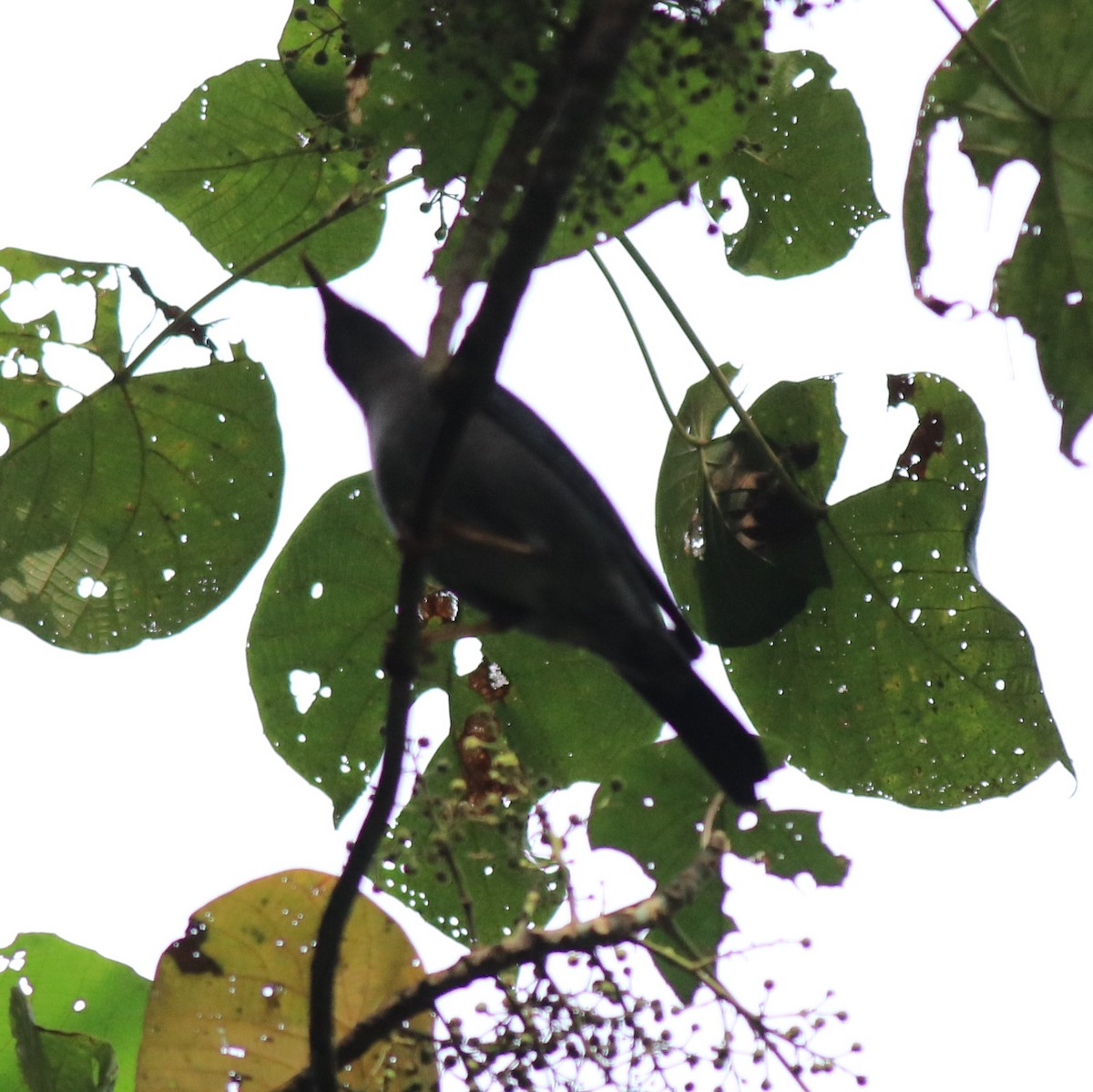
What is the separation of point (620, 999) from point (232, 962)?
1.18 meters

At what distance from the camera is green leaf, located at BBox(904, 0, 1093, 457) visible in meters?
3.03

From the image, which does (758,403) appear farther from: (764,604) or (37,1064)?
(37,1064)

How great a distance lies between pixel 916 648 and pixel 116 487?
2460mm

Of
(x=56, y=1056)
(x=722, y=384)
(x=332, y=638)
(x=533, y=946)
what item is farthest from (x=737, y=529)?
Answer: (x=56, y=1056)

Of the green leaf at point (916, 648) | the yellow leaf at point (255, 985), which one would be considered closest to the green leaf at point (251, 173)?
the green leaf at point (916, 648)

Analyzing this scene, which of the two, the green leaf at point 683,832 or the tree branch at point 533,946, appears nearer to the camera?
the tree branch at point 533,946

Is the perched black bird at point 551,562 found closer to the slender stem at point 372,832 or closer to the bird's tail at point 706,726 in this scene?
the bird's tail at point 706,726

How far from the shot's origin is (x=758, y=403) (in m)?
4.02

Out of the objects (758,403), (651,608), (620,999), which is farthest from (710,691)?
(620,999)

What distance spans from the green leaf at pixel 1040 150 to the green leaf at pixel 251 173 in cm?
187

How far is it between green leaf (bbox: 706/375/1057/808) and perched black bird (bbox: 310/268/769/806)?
402 millimetres

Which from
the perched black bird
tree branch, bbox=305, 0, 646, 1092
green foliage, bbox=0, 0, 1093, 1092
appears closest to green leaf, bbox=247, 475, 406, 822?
green foliage, bbox=0, 0, 1093, 1092

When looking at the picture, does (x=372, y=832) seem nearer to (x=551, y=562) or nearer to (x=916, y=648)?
(x=551, y=562)

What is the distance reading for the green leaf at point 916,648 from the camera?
3834 mm
